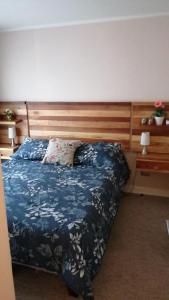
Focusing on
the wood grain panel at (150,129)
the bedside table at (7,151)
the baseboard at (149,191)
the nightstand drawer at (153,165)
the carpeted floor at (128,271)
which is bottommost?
the carpeted floor at (128,271)

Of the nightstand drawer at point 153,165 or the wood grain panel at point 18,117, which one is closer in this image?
the nightstand drawer at point 153,165

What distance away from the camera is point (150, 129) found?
10.4 feet

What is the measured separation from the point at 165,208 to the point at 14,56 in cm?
289

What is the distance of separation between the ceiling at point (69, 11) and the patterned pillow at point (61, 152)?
59.4 inches

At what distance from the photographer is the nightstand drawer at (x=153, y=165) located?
2975 mm

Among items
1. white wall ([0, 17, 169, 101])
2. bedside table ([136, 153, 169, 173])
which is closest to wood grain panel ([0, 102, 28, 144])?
white wall ([0, 17, 169, 101])

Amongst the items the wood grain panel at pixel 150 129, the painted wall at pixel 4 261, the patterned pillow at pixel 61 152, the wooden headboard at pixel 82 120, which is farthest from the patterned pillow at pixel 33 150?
the painted wall at pixel 4 261

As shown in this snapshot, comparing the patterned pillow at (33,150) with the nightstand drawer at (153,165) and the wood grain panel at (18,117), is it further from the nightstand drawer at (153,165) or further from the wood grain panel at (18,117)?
the nightstand drawer at (153,165)

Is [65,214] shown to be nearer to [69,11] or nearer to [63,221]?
[63,221]

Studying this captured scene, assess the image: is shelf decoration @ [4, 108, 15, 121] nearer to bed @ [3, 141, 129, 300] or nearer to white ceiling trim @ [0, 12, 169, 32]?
bed @ [3, 141, 129, 300]

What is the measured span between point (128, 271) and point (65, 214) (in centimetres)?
75

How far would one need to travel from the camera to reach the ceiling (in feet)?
8.15

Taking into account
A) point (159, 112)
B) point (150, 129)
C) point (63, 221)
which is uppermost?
point (159, 112)

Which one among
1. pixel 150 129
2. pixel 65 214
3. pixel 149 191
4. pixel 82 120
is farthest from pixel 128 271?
pixel 82 120
